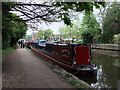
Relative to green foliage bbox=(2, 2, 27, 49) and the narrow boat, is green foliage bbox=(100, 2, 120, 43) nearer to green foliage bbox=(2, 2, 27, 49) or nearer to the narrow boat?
green foliage bbox=(2, 2, 27, 49)

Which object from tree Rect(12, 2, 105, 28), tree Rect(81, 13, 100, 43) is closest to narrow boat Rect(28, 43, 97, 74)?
tree Rect(12, 2, 105, 28)

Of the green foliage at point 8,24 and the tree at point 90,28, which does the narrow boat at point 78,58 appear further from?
the tree at point 90,28

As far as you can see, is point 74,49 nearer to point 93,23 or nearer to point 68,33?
point 93,23

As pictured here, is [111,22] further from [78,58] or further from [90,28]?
[78,58]

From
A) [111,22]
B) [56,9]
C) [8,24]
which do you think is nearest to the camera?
[56,9]

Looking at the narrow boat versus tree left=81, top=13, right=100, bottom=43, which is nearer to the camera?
the narrow boat

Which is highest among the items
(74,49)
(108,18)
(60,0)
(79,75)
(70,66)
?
(108,18)

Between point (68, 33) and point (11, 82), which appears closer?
point (11, 82)

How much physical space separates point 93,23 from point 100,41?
636cm

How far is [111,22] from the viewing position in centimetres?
3250

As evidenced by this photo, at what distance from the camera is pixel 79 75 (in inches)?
297

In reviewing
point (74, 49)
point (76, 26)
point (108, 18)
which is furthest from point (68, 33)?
point (74, 49)

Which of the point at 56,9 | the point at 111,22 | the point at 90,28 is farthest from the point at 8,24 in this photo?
the point at 111,22

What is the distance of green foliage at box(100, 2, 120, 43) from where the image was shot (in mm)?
31325
